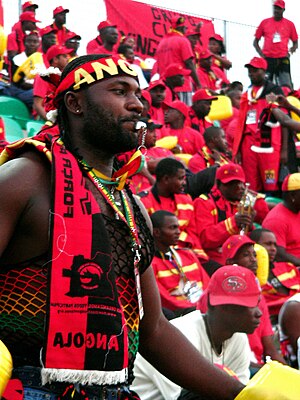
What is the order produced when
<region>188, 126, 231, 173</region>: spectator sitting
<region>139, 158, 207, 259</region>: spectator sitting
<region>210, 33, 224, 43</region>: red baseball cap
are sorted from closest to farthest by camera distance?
1. <region>139, 158, 207, 259</region>: spectator sitting
2. <region>188, 126, 231, 173</region>: spectator sitting
3. <region>210, 33, 224, 43</region>: red baseball cap

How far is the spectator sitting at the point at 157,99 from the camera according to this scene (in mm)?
10711

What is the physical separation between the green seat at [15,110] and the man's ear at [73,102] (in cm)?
732

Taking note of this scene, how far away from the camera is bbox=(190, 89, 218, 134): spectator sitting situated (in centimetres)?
1159

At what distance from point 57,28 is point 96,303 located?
10.5 metres

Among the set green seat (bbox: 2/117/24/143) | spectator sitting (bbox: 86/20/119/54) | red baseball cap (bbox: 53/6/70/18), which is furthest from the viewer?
red baseball cap (bbox: 53/6/70/18)

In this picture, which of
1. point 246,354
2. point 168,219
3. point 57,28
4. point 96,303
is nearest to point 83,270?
point 96,303

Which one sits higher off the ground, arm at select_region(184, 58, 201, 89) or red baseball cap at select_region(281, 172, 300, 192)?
red baseball cap at select_region(281, 172, 300, 192)

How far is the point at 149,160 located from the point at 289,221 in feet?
4.73

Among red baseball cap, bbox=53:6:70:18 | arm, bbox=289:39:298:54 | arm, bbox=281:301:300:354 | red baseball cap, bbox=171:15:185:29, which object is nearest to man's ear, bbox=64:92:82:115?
arm, bbox=281:301:300:354

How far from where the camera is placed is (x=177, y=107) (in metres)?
10.6

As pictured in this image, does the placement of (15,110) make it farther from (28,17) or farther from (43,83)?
(28,17)

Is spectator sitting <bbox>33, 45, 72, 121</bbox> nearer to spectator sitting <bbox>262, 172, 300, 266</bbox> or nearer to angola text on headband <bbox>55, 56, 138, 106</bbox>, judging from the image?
spectator sitting <bbox>262, 172, 300, 266</bbox>

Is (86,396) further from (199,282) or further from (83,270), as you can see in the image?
(199,282)

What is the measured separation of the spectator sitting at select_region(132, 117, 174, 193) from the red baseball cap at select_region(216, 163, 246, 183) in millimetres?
576
